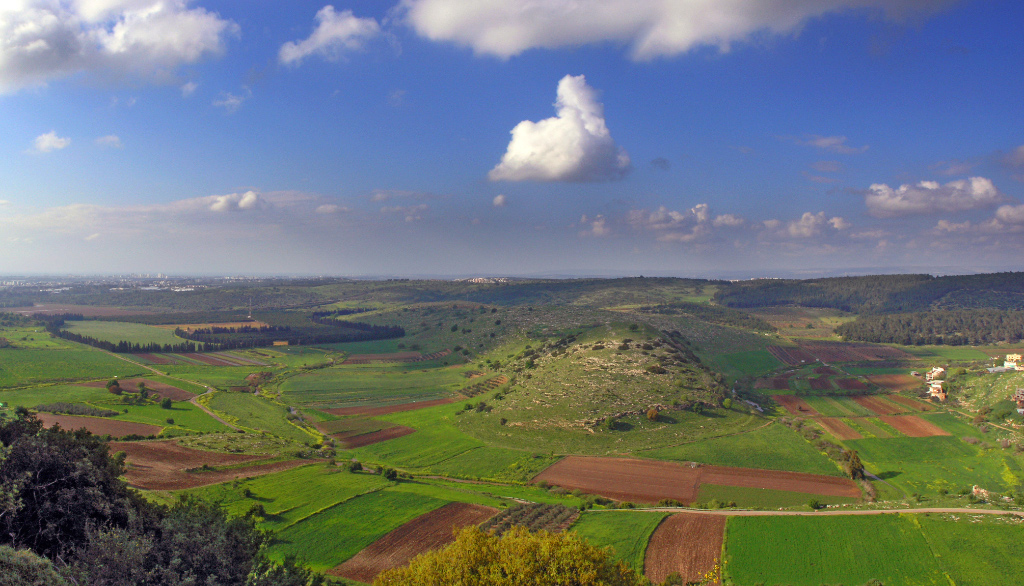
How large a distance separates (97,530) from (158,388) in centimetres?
9016

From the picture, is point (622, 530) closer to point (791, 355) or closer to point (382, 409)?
point (382, 409)

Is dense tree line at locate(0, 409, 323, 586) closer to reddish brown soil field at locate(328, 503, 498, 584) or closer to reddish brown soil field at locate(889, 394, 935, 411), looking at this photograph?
reddish brown soil field at locate(328, 503, 498, 584)

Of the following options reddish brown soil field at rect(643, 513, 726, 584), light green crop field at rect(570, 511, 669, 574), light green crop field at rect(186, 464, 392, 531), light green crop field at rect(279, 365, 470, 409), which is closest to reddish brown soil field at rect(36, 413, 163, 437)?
light green crop field at rect(186, 464, 392, 531)

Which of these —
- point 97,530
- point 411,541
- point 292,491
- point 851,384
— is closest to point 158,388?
point 292,491

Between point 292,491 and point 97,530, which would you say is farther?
point 292,491

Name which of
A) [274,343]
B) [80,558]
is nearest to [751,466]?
[80,558]

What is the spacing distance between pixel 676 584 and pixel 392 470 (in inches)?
1423

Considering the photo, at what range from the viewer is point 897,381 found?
4532 inches

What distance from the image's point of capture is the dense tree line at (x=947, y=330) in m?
176

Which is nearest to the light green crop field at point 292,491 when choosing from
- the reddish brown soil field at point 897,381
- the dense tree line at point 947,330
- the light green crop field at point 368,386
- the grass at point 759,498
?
the grass at point 759,498

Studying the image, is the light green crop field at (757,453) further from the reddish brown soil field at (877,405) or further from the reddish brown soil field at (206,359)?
the reddish brown soil field at (206,359)

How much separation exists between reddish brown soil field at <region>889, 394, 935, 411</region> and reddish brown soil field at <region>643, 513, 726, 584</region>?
7123 centimetres

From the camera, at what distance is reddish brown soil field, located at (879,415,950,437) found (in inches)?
3068

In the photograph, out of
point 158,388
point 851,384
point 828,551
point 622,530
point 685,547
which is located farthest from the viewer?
point 851,384
